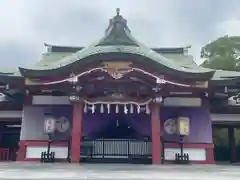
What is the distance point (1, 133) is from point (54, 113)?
6331mm

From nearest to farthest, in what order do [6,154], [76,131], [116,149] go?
[76,131] < [116,149] < [6,154]

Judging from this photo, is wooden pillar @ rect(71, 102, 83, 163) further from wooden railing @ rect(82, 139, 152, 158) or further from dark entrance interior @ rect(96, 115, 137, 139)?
dark entrance interior @ rect(96, 115, 137, 139)

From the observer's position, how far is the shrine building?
12922 mm

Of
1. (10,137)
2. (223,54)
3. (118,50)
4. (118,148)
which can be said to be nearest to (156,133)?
(118,148)

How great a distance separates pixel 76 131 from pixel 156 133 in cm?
322

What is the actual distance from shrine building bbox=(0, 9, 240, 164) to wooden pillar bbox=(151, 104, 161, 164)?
0.04 metres

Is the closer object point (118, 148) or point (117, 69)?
point (117, 69)

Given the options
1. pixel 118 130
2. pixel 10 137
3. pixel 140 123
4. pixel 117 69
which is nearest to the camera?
pixel 117 69

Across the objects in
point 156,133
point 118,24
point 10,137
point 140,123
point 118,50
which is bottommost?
point 156,133

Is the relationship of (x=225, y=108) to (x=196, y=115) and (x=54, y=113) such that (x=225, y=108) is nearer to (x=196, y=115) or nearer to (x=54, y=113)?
(x=196, y=115)

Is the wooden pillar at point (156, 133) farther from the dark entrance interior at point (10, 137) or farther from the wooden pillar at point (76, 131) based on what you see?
the dark entrance interior at point (10, 137)

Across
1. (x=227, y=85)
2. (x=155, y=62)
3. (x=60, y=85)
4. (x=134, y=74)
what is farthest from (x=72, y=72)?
(x=227, y=85)

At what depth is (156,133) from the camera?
13.2 metres

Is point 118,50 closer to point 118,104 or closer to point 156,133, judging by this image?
point 118,104
